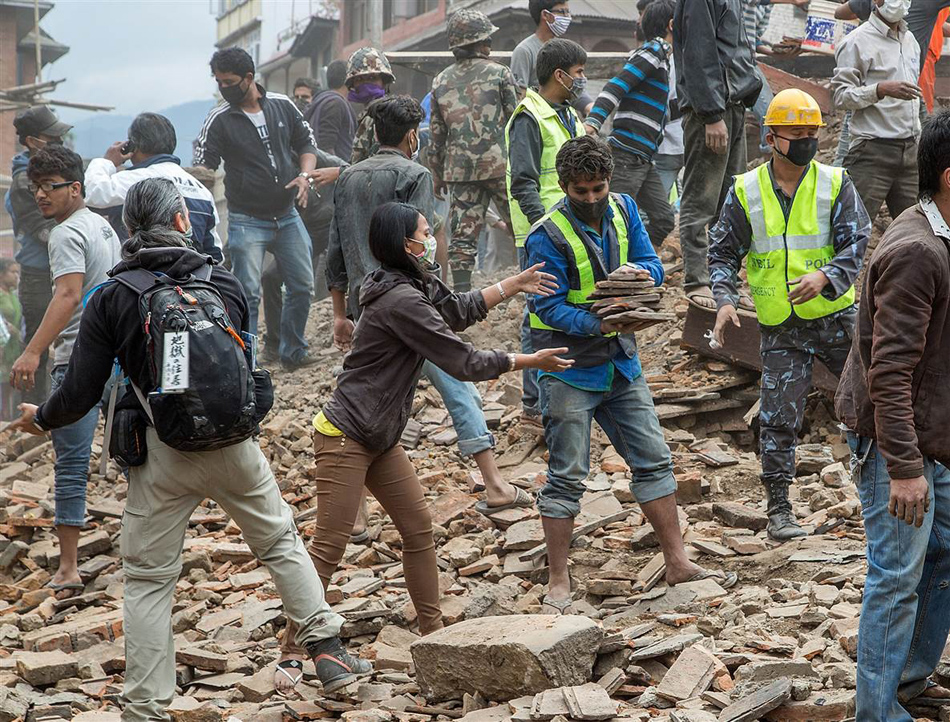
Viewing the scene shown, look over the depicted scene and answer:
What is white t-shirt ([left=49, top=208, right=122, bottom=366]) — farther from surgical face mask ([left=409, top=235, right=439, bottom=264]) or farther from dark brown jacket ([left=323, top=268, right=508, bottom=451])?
surgical face mask ([left=409, top=235, right=439, bottom=264])

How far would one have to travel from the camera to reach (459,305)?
5172mm

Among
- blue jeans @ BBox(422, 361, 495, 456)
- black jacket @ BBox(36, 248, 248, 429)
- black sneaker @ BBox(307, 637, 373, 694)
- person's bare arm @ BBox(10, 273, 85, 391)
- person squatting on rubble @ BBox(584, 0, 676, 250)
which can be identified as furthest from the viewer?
person squatting on rubble @ BBox(584, 0, 676, 250)

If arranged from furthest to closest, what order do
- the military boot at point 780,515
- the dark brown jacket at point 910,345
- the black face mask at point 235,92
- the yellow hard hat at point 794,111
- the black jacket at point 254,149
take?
the black jacket at point 254,149 → the black face mask at point 235,92 → the military boot at point 780,515 → the yellow hard hat at point 794,111 → the dark brown jacket at point 910,345

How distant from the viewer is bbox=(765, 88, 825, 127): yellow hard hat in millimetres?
5766

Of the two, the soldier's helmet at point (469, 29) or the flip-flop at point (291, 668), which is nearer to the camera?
the flip-flop at point (291, 668)

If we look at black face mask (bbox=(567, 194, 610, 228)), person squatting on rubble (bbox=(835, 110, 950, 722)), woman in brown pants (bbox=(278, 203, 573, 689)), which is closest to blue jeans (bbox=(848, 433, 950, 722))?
person squatting on rubble (bbox=(835, 110, 950, 722))

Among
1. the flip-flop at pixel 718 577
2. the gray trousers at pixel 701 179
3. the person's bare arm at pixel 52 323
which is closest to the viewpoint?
the flip-flop at pixel 718 577

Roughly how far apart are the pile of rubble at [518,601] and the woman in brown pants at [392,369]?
0.63m

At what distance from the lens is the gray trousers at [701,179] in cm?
815

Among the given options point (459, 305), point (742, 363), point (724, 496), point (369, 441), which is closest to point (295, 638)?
point (369, 441)

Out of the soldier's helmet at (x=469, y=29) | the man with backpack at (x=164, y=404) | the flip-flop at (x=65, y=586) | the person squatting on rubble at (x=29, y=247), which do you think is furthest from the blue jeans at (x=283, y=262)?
the man with backpack at (x=164, y=404)

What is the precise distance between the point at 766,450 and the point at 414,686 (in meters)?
2.36

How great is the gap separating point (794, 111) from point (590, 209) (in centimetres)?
128

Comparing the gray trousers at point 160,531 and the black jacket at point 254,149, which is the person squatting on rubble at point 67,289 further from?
the black jacket at point 254,149
